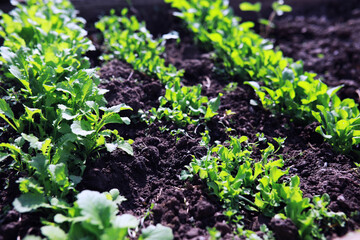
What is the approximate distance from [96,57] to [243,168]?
200 centimetres

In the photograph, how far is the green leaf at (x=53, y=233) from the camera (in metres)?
1.79

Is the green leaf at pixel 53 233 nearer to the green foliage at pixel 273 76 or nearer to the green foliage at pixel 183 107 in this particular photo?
the green foliage at pixel 183 107

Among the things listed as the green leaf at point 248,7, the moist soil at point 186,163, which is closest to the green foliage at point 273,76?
the moist soil at point 186,163

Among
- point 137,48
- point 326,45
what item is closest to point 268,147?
point 137,48

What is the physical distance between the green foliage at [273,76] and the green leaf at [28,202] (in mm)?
1918

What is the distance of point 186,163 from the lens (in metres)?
2.58

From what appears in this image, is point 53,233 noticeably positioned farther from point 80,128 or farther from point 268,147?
point 268,147

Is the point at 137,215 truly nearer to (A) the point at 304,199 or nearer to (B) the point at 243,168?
(B) the point at 243,168

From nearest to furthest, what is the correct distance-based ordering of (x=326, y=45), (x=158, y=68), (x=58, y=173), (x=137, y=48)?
(x=58, y=173), (x=158, y=68), (x=137, y=48), (x=326, y=45)

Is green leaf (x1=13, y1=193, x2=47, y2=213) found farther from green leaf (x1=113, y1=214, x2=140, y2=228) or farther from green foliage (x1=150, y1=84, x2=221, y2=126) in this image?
green foliage (x1=150, y1=84, x2=221, y2=126)

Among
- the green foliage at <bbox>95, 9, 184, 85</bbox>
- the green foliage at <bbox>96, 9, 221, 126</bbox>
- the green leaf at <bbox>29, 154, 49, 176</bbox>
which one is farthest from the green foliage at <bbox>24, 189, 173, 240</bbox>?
the green foliage at <bbox>95, 9, 184, 85</bbox>

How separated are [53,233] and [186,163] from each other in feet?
3.52

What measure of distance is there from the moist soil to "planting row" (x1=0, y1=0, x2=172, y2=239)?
0.43ft

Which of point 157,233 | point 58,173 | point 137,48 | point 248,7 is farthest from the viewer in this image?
point 248,7
